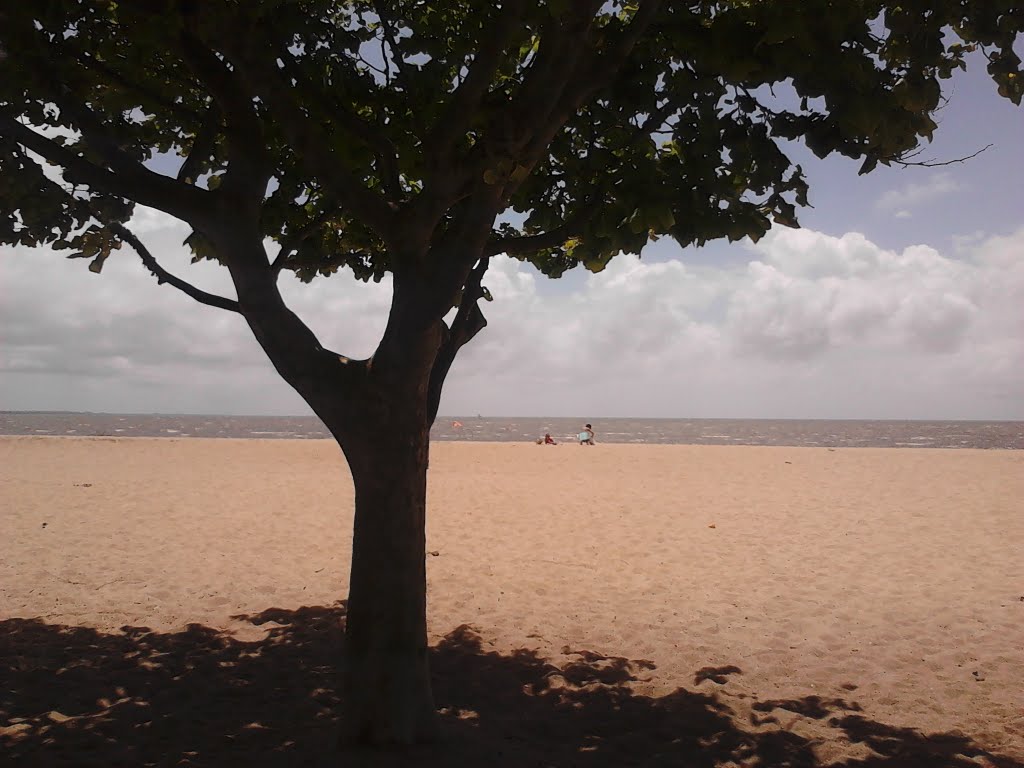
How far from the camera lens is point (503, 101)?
4914 millimetres

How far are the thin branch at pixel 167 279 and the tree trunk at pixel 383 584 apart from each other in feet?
4.19

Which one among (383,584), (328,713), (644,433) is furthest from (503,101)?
(644,433)

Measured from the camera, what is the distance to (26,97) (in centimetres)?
575

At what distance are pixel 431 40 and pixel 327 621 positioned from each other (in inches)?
227

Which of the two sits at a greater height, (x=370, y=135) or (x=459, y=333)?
(x=370, y=135)

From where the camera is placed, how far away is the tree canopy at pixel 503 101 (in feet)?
12.8

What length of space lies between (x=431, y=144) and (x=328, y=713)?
4035mm

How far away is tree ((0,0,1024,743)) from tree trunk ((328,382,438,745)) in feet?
0.04

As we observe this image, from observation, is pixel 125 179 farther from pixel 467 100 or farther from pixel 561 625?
pixel 561 625

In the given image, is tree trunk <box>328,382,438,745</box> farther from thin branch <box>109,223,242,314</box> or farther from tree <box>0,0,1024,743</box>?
thin branch <box>109,223,242,314</box>

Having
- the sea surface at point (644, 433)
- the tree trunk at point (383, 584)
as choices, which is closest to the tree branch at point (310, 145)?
the tree trunk at point (383, 584)

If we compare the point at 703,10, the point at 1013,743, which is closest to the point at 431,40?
the point at 703,10

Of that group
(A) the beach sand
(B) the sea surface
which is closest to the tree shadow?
(A) the beach sand

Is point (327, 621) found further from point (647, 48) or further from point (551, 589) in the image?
point (647, 48)
